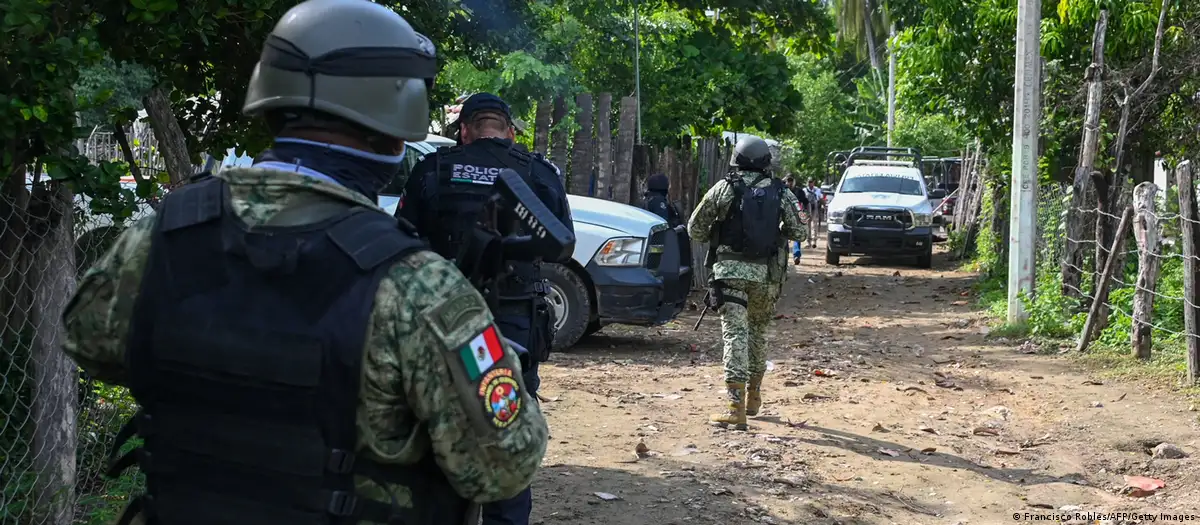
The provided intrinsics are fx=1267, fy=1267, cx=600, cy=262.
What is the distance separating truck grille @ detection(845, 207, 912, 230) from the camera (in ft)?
68.6

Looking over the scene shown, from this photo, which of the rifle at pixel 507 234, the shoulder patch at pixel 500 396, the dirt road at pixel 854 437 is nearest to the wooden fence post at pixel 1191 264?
the dirt road at pixel 854 437

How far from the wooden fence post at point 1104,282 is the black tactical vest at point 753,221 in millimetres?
3948

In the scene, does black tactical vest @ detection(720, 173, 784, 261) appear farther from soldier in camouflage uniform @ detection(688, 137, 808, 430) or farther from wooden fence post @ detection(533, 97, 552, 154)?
wooden fence post @ detection(533, 97, 552, 154)

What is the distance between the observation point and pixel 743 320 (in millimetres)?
7613

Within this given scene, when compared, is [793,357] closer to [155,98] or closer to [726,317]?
[726,317]

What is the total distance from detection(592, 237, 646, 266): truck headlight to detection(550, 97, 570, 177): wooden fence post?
9.27 feet

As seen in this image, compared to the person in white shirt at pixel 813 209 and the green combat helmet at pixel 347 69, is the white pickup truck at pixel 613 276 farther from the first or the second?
the person in white shirt at pixel 813 209

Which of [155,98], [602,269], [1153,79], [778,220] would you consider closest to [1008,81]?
[1153,79]

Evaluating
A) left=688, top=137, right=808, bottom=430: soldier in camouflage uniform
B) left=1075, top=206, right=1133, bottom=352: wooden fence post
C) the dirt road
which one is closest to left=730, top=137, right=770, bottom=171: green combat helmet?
left=688, top=137, right=808, bottom=430: soldier in camouflage uniform

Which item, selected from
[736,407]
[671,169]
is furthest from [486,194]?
[671,169]

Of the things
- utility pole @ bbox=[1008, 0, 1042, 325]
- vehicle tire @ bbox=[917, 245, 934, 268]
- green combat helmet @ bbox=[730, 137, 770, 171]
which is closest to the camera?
green combat helmet @ bbox=[730, 137, 770, 171]

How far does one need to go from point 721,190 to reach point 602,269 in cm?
276

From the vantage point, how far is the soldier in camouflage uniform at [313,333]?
203 cm

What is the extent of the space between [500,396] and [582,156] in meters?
11.3
